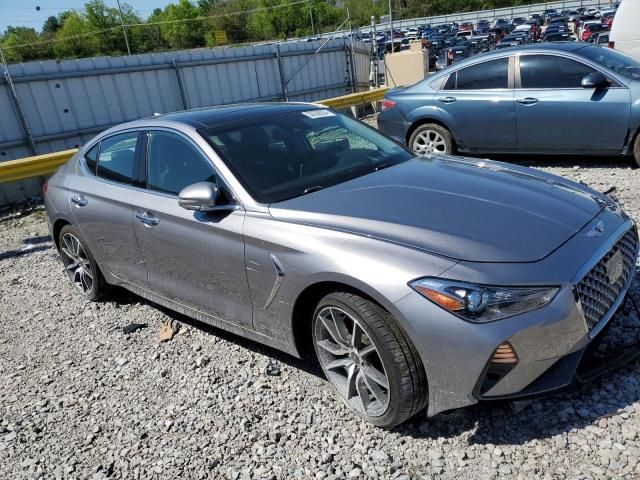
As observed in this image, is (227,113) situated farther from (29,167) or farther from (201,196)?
(29,167)

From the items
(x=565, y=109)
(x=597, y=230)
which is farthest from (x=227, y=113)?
(x=565, y=109)

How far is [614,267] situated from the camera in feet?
9.14

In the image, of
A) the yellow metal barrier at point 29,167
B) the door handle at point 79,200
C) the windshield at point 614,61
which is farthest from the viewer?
the yellow metal barrier at point 29,167

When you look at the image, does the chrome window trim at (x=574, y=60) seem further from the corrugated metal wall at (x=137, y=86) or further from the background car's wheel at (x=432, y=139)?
the corrugated metal wall at (x=137, y=86)

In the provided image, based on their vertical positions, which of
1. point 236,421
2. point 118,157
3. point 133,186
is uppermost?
point 118,157

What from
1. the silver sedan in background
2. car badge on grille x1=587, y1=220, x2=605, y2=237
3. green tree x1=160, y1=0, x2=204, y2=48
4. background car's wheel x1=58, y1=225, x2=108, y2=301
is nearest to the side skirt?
the silver sedan in background

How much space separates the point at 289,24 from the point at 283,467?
360 ft

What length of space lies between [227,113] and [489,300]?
2.45 m

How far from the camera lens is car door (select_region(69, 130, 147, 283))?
411 cm

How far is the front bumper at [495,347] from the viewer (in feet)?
7.75

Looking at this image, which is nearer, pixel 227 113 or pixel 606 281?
pixel 606 281

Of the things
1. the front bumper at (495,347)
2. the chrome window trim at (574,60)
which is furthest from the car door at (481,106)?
the front bumper at (495,347)

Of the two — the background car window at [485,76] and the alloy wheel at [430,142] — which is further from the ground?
the background car window at [485,76]

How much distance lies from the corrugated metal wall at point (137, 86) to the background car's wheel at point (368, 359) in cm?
835
